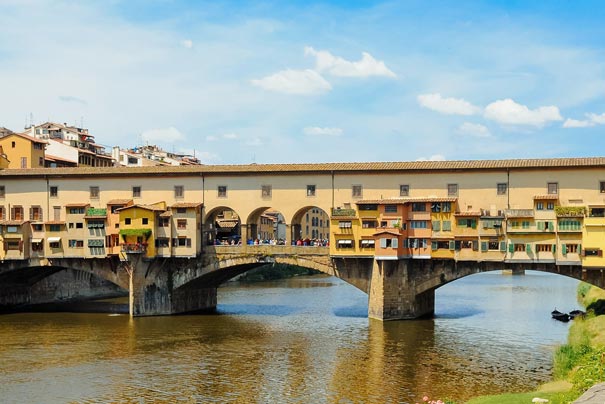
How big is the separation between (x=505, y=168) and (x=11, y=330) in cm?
3786

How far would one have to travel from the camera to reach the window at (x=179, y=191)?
59.9 meters

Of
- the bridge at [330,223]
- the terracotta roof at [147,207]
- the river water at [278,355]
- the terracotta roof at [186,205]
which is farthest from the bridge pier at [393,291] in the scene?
the terracotta roof at [147,207]

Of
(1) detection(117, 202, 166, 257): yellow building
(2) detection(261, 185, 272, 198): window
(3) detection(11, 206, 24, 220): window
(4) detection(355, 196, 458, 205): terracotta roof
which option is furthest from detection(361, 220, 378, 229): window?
(3) detection(11, 206, 24, 220): window

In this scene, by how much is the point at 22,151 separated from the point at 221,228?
81.2 ft

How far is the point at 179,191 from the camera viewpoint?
59969 mm

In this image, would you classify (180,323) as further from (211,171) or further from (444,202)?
(444,202)

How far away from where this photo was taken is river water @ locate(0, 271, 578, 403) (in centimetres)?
3497

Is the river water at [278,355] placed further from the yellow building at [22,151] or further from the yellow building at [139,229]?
the yellow building at [22,151]

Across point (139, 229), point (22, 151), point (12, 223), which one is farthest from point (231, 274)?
point (22, 151)

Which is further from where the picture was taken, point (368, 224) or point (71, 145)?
point (71, 145)

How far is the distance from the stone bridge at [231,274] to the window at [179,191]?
4909 mm

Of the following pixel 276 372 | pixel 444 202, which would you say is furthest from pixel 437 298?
pixel 276 372

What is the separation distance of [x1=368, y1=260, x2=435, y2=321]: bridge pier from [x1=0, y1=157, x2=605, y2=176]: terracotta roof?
7.21m

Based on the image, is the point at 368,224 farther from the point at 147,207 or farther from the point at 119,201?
the point at 119,201
